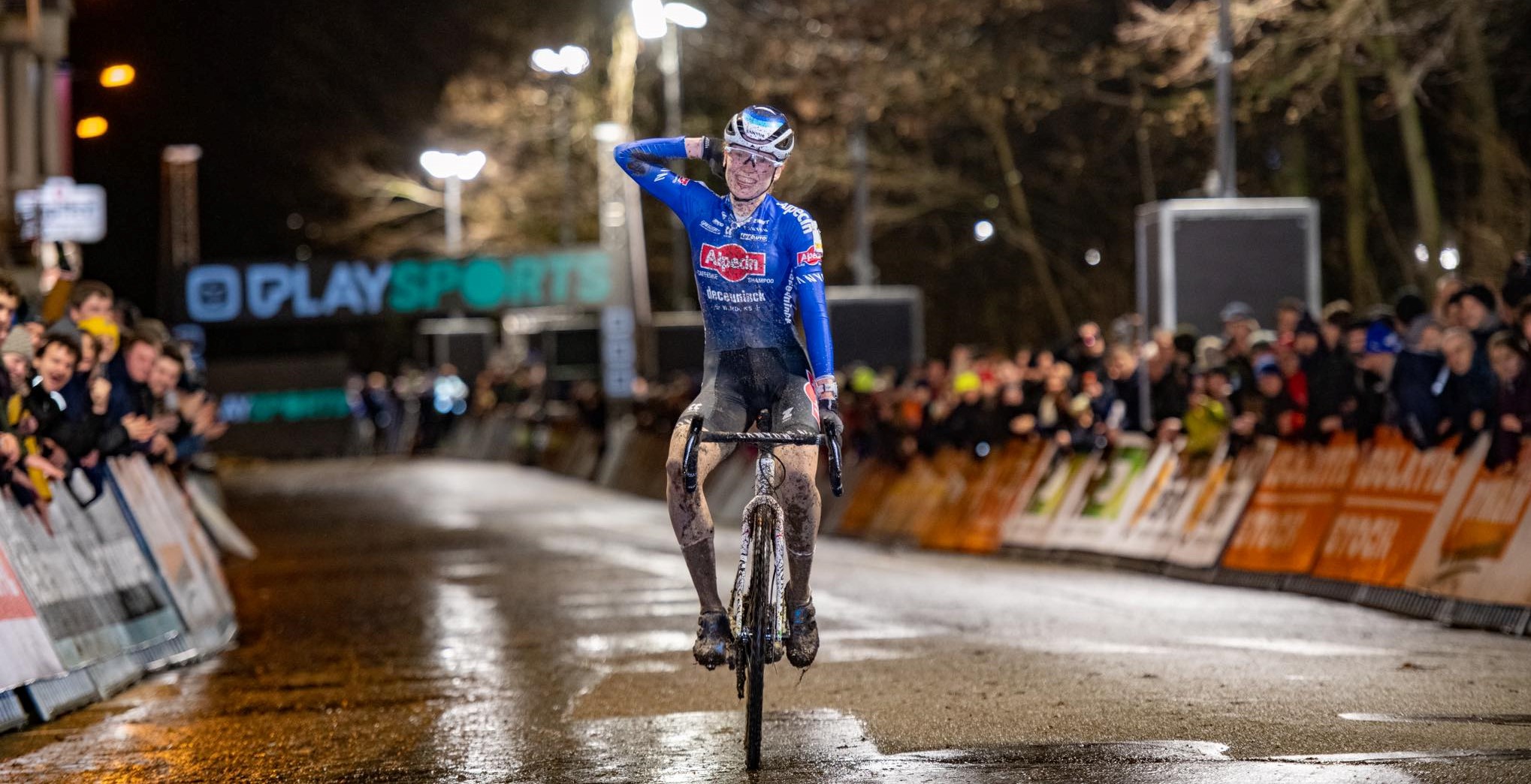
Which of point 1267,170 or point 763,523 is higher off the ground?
point 1267,170

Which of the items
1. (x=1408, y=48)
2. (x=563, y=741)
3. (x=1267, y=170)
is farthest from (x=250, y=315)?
(x=563, y=741)

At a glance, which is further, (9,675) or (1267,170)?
(1267,170)

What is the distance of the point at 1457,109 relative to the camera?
83.0ft

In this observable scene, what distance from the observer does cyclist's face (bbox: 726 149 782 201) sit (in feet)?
27.8

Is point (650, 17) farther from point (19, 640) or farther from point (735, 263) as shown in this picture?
point (735, 263)

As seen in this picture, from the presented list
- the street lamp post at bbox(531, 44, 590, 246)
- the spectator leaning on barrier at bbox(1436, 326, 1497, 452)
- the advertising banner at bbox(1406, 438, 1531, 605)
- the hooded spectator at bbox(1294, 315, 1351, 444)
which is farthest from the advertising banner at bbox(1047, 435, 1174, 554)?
the street lamp post at bbox(531, 44, 590, 246)

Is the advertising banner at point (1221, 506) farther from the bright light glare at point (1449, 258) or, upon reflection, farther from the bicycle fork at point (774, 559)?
the bright light glare at point (1449, 258)

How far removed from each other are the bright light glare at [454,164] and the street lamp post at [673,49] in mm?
4489

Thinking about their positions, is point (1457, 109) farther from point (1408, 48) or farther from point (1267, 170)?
point (1267, 170)

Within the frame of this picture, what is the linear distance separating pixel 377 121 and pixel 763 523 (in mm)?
46755

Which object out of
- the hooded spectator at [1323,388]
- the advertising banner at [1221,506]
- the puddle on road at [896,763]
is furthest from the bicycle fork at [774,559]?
the advertising banner at [1221,506]

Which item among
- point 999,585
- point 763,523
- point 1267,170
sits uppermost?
point 1267,170

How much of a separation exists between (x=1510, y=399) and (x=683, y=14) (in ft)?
68.7

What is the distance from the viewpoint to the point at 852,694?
31.6 ft
